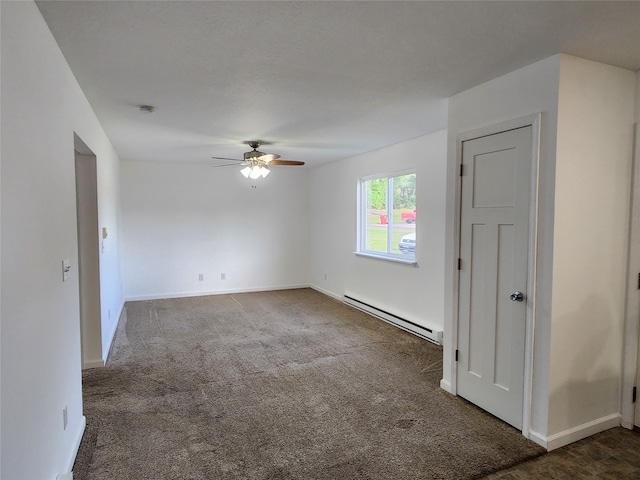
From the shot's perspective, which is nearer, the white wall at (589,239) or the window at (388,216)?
the white wall at (589,239)

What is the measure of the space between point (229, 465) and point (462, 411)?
168 cm

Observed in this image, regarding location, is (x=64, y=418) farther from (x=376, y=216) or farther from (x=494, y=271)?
(x=376, y=216)

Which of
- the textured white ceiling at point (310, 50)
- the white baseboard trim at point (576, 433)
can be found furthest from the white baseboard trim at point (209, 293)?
the white baseboard trim at point (576, 433)

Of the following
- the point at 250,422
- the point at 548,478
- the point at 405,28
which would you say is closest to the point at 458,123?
the point at 405,28

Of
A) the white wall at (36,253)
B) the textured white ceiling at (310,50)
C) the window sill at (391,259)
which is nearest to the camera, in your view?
the white wall at (36,253)

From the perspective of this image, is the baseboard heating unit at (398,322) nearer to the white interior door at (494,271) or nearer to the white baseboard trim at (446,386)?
the white baseboard trim at (446,386)

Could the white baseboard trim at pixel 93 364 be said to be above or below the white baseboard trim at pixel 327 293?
below

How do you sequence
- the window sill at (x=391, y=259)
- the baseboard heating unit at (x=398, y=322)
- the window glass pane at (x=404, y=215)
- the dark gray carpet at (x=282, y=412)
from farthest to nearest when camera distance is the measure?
the window glass pane at (x=404, y=215)
the window sill at (x=391, y=259)
the baseboard heating unit at (x=398, y=322)
the dark gray carpet at (x=282, y=412)

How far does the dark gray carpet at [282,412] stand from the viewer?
2.30 m

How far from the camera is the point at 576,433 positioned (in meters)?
2.54

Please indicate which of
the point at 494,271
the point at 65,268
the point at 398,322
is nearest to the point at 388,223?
the point at 398,322

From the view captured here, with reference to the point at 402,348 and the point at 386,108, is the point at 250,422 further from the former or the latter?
the point at 386,108

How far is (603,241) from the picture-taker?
258 centimetres

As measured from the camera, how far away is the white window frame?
5110 millimetres
